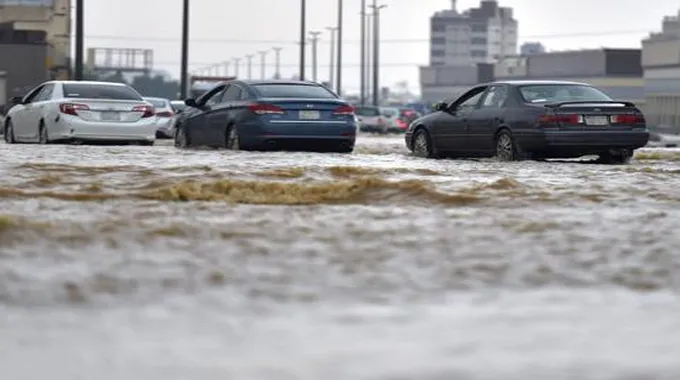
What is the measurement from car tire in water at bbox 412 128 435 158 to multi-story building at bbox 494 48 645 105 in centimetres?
10175

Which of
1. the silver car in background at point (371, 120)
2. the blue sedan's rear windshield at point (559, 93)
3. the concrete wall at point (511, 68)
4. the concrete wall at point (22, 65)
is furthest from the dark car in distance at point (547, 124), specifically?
the concrete wall at point (511, 68)

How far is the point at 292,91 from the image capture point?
24.6 meters

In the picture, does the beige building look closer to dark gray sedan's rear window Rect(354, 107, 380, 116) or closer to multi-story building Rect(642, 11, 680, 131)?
dark gray sedan's rear window Rect(354, 107, 380, 116)

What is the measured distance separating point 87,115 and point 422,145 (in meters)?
5.79

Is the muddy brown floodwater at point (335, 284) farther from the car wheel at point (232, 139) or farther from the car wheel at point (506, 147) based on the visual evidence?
the car wheel at point (232, 139)

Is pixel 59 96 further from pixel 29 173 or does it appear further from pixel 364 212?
pixel 364 212

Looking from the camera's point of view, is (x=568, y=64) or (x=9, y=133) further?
(x=568, y=64)

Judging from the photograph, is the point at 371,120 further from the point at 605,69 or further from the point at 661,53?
the point at 605,69

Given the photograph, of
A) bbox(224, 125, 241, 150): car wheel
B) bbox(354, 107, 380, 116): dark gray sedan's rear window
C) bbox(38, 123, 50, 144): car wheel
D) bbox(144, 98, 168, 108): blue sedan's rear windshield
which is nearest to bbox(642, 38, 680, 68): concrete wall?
bbox(354, 107, 380, 116): dark gray sedan's rear window

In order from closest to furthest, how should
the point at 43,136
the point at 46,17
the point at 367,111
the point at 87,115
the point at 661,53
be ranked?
the point at 87,115
the point at 43,136
the point at 367,111
the point at 46,17
the point at 661,53

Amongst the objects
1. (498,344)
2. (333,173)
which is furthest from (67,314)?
(333,173)

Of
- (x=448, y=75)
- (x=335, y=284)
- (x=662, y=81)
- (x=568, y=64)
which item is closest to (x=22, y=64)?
(x=662, y=81)

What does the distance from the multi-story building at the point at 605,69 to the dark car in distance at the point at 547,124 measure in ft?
340

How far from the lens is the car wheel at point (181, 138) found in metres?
26.9
